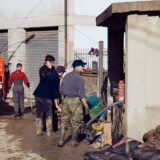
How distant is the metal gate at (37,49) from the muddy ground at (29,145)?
6270 mm

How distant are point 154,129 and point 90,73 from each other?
24.6ft

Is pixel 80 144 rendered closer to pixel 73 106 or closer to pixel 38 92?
pixel 73 106

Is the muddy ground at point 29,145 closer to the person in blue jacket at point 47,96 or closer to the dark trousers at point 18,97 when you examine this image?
the person in blue jacket at point 47,96

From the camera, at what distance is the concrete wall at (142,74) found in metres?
7.85

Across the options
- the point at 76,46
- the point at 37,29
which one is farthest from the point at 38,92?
the point at 37,29

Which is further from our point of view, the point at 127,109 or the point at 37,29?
the point at 37,29

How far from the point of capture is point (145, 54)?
789 centimetres

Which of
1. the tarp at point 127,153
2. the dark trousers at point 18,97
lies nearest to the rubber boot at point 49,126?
the tarp at point 127,153

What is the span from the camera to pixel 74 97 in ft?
27.7

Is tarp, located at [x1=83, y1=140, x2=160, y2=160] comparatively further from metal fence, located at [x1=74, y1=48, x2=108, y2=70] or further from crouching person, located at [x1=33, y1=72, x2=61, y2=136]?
metal fence, located at [x1=74, y1=48, x2=108, y2=70]

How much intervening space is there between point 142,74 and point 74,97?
1.62 metres

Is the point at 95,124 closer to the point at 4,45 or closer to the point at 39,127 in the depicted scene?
the point at 39,127

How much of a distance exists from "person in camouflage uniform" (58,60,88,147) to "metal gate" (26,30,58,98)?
27.9ft

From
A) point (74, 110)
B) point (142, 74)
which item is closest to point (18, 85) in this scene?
point (74, 110)
